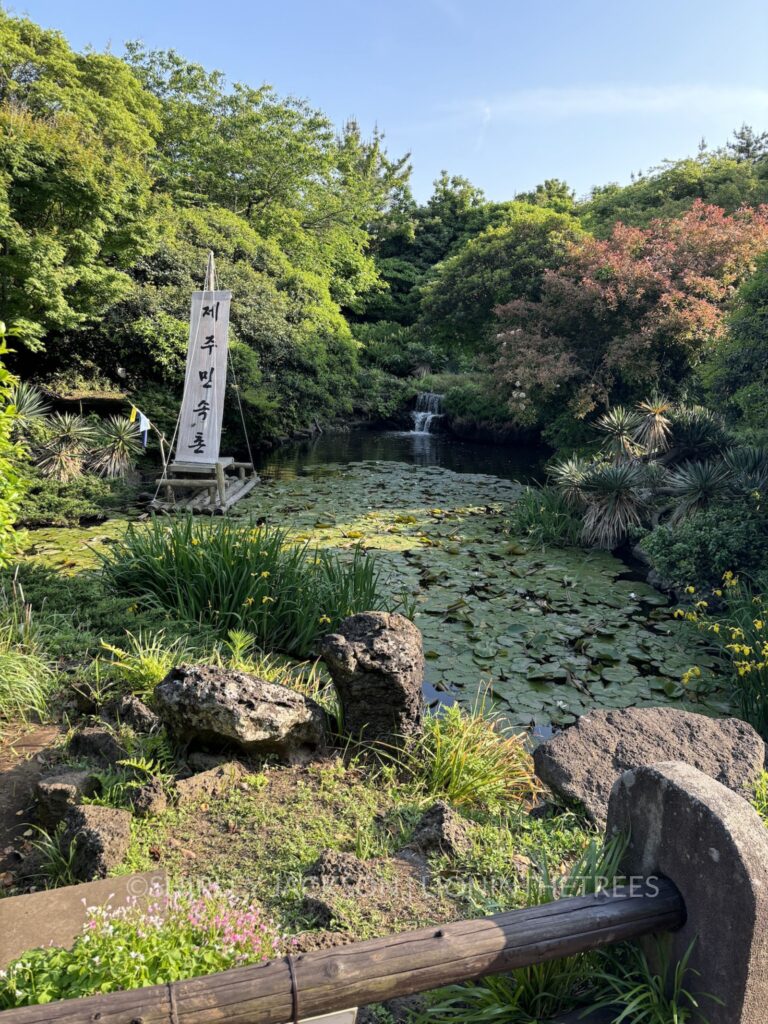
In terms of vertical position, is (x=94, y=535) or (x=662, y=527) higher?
(x=662, y=527)

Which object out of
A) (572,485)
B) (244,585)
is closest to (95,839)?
(244,585)

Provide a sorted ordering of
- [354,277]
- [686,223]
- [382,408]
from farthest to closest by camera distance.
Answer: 1. [354,277]
2. [382,408]
3. [686,223]

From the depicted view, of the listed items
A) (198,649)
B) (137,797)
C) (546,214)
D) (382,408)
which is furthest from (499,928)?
(382,408)

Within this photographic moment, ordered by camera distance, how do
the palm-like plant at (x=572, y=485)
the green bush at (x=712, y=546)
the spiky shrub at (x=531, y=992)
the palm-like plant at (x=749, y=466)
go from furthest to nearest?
the palm-like plant at (x=572, y=485) → the palm-like plant at (x=749, y=466) → the green bush at (x=712, y=546) → the spiky shrub at (x=531, y=992)

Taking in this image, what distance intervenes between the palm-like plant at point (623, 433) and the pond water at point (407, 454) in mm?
2332

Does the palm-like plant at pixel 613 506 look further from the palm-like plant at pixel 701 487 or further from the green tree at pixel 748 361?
the green tree at pixel 748 361

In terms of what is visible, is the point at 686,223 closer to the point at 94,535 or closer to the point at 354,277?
the point at 94,535

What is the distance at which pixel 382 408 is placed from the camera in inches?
711

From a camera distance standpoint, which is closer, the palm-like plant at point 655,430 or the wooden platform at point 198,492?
the wooden platform at point 198,492

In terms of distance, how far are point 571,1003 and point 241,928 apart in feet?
3.14

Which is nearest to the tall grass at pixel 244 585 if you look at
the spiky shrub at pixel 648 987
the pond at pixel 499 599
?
the pond at pixel 499 599

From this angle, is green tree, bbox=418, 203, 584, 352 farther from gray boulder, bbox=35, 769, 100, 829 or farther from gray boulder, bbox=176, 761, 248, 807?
gray boulder, bbox=35, 769, 100, 829

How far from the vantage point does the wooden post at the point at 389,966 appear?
51.0 inches

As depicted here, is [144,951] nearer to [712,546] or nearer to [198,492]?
[712,546]
